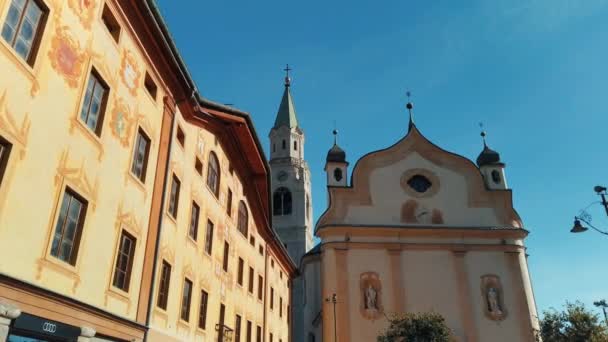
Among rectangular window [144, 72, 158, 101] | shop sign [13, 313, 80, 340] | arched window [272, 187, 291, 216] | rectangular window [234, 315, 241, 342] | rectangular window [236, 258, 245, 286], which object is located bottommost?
shop sign [13, 313, 80, 340]

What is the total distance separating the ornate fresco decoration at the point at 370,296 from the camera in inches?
1272

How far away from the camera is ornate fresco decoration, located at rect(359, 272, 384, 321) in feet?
106

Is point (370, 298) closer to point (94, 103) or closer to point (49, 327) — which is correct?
point (94, 103)

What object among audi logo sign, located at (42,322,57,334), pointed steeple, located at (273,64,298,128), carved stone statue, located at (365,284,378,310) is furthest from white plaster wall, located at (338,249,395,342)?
pointed steeple, located at (273,64,298,128)

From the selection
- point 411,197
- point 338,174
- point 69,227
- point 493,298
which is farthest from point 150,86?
point 493,298

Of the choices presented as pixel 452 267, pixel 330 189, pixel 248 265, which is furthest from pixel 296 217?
pixel 248 265

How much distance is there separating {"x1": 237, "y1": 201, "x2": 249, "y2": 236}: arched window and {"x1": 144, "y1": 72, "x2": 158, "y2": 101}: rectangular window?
32.7ft

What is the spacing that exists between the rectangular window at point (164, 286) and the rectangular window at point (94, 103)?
5.00 m

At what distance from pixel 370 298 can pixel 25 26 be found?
2849 cm

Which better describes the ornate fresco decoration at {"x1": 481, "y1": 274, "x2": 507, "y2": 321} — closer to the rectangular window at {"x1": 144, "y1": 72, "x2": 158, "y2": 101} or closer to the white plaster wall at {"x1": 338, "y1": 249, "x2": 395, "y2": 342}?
the white plaster wall at {"x1": 338, "y1": 249, "x2": 395, "y2": 342}

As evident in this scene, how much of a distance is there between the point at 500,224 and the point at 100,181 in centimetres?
3253

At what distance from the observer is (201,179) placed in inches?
723

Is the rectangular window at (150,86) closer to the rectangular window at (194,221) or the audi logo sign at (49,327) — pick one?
the rectangular window at (194,221)

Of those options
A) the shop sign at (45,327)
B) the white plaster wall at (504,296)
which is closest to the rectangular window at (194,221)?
the shop sign at (45,327)
